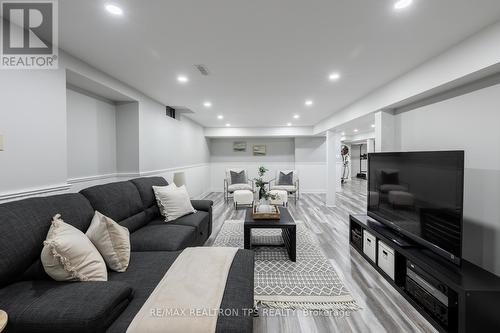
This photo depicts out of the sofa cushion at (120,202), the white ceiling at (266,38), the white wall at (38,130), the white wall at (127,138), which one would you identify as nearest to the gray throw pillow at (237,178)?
the white wall at (127,138)

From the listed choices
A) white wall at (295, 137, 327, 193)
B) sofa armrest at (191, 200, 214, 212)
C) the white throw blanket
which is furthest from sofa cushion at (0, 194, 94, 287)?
white wall at (295, 137, 327, 193)

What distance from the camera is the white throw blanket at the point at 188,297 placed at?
1.01 metres

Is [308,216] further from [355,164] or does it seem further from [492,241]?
[355,164]

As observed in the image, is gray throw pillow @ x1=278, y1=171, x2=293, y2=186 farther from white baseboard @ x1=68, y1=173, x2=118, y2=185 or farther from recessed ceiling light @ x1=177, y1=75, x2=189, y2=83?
white baseboard @ x1=68, y1=173, x2=118, y2=185

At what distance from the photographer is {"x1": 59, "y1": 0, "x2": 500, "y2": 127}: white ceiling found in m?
1.47

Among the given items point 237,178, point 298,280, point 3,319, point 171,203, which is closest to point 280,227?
point 298,280

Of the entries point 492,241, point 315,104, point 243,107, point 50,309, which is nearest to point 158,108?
point 243,107

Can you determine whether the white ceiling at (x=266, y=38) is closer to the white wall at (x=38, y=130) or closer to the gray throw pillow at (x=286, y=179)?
the white wall at (x=38, y=130)

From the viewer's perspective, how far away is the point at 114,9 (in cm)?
149

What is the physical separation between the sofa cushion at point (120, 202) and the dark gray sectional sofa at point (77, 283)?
1 cm

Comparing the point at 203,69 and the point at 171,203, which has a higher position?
the point at 203,69

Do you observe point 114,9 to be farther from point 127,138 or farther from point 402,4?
point 127,138

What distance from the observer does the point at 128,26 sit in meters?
1.68

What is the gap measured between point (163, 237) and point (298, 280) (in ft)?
4.89
